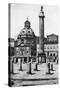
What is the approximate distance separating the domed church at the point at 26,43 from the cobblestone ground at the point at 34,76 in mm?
108

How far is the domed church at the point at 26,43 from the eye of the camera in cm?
267

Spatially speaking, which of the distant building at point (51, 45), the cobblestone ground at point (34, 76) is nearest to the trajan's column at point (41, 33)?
the distant building at point (51, 45)

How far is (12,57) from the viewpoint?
8.71 ft

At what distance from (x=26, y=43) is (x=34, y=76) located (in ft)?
1.09

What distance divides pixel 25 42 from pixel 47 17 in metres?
0.33

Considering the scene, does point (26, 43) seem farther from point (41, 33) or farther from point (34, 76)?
point (34, 76)

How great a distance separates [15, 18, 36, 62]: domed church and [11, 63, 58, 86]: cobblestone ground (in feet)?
0.35

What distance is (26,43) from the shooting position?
2.69 meters

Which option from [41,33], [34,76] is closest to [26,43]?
[41,33]

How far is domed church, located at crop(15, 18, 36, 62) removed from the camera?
267 centimetres

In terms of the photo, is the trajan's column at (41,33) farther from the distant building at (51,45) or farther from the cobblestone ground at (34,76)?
the cobblestone ground at (34,76)

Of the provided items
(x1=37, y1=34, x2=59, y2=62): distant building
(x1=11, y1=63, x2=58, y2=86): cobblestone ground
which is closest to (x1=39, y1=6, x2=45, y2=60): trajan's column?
(x1=37, y1=34, x2=59, y2=62): distant building

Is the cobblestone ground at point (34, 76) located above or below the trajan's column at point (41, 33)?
below

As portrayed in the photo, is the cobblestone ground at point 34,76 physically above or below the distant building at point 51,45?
below
